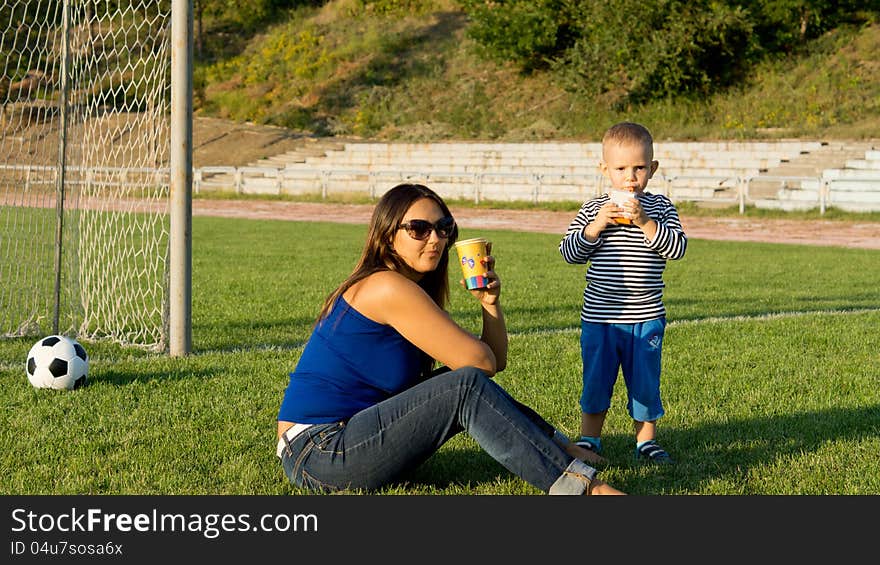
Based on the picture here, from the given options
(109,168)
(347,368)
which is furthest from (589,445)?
(109,168)

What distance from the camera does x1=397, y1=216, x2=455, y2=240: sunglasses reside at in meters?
4.00

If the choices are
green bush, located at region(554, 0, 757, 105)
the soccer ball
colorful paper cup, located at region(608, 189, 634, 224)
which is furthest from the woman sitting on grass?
green bush, located at region(554, 0, 757, 105)

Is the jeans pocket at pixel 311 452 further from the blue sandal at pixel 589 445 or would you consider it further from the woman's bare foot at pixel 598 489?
the blue sandal at pixel 589 445

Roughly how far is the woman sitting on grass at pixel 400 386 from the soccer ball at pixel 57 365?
7.86 ft

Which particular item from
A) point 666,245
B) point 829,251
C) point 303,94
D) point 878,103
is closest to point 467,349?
point 666,245

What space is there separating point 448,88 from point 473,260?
40304 millimetres

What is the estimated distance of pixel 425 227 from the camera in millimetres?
4008

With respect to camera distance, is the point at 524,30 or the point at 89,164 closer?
the point at 89,164

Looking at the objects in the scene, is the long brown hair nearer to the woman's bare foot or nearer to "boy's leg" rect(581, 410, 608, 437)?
the woman's bare foot

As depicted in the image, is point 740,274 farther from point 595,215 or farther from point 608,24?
point 608,24

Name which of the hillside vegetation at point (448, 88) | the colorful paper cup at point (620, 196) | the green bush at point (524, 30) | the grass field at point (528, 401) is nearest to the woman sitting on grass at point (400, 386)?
the grass field at point (528, 401)

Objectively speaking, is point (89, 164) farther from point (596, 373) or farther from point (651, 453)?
point (651, 453)

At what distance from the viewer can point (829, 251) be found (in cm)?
1719

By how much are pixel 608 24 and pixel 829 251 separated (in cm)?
2115
